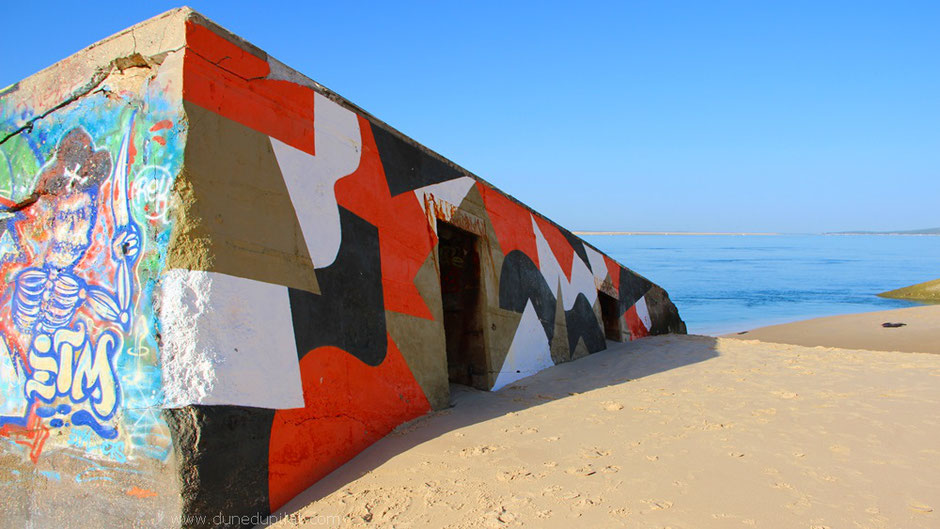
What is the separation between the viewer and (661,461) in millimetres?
3285

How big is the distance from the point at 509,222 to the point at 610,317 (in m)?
4.01

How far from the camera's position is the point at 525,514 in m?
2.75

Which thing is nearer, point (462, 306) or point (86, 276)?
point (86, 276)

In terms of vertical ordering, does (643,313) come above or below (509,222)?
below

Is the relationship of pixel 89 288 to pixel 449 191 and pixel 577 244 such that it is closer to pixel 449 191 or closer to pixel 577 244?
pixel 449 191

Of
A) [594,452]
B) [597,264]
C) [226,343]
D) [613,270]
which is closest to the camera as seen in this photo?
[226,343]

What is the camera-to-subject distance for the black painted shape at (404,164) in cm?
452

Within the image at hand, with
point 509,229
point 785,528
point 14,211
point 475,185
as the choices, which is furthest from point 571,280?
point 14,211

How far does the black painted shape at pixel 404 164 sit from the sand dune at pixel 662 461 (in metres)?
1.81

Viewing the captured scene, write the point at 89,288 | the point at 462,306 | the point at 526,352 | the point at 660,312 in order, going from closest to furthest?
the point at 89,288
the point at 462,306
the point at 526,352
the point at 660,312

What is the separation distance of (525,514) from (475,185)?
374 centimetres

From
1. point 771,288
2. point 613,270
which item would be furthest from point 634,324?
point 771,288

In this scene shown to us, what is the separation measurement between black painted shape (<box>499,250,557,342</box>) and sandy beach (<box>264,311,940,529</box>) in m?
1.26

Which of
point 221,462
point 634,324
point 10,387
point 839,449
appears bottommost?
point 839,449
